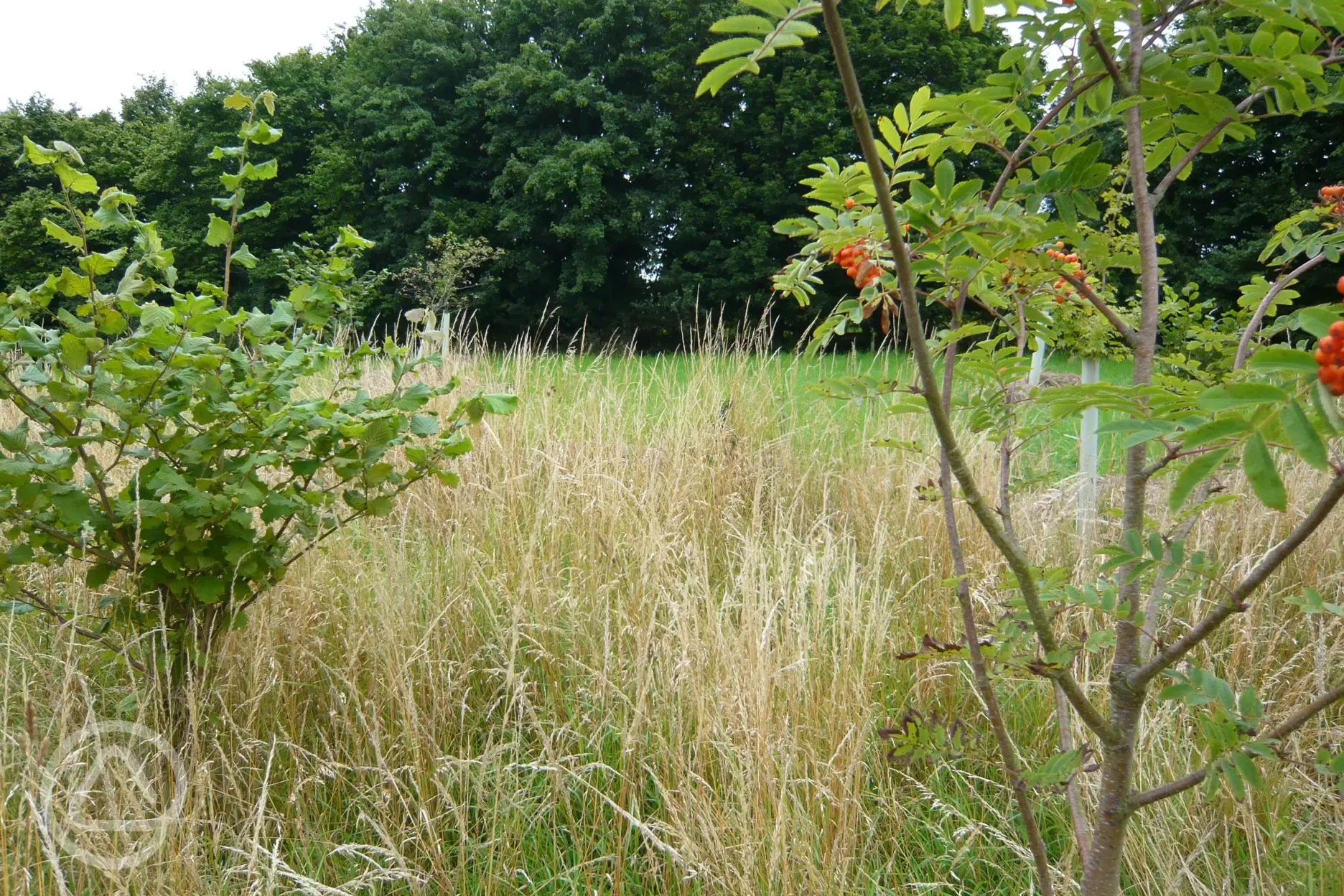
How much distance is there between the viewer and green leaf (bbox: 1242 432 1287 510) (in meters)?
0.61

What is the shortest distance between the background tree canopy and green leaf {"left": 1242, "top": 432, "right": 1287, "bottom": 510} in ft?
49.8

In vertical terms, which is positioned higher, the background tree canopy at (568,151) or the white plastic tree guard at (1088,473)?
the background tree canopy at (568,151)

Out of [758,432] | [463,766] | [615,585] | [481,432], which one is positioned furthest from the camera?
[758,432]

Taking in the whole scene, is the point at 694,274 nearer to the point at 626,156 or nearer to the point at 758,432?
the point at 626,156

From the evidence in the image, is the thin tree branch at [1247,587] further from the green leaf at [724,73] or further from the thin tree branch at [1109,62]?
the green leaf at [724,73]

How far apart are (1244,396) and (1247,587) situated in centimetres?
30

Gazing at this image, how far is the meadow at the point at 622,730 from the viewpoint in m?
1.56

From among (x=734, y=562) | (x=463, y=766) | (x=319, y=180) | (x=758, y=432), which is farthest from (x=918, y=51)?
(x=463, y=766)

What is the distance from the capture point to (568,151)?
16.9m

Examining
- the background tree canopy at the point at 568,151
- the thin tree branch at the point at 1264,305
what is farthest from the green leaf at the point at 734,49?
the background tree canopy at the point at 568,151

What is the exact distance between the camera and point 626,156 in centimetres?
1741

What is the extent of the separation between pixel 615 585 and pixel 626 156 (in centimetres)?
1634

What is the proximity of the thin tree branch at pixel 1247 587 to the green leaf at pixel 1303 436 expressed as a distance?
0.45 ft

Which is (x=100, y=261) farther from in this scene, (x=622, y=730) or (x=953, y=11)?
(x=953, y=11)
